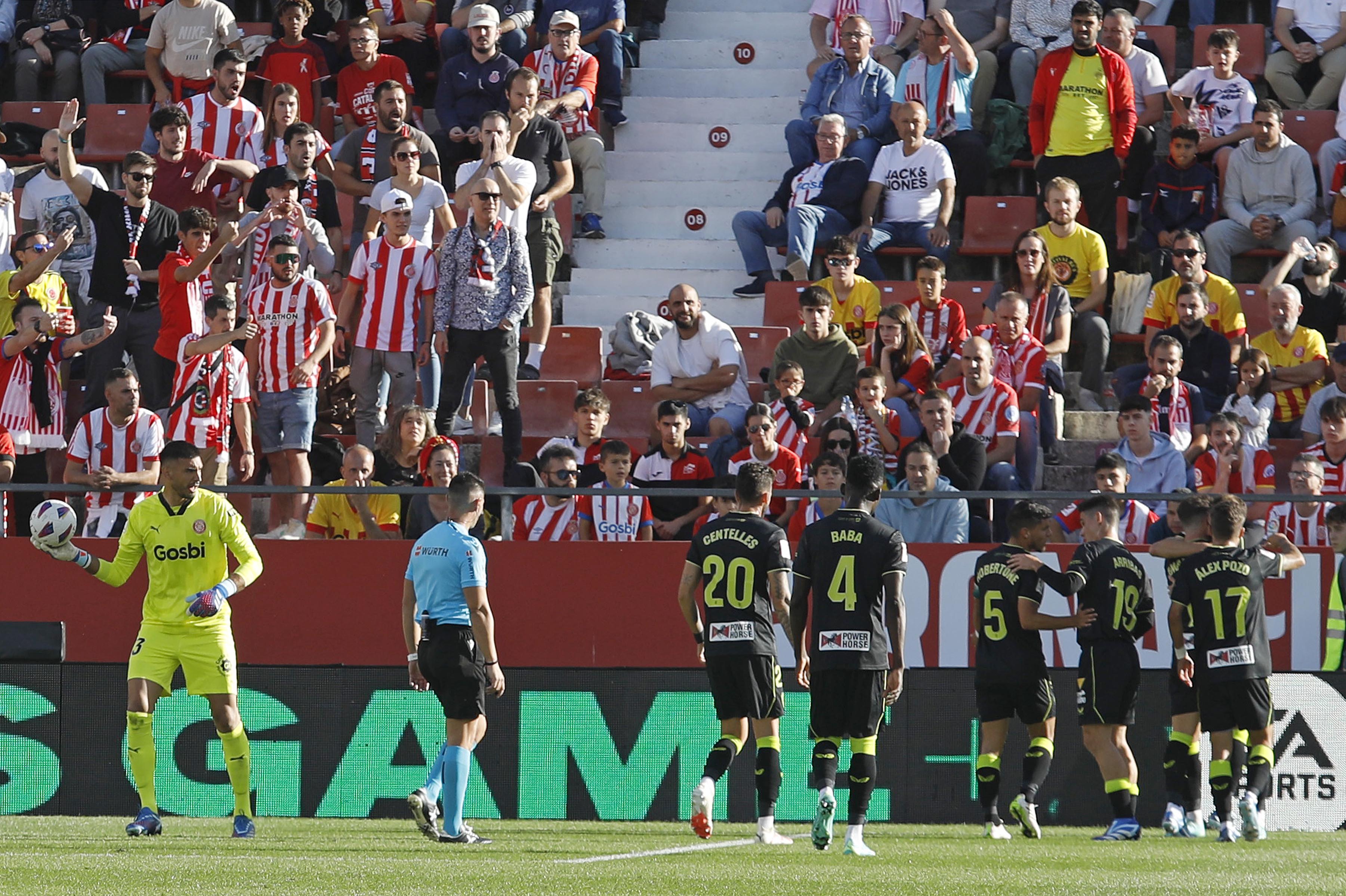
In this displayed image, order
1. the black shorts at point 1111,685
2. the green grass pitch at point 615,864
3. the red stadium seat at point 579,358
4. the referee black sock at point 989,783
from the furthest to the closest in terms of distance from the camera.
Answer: the red stadium seat at point 579,358, the referee black sock at point 989,783, the black shorts at point 1111,685, the green grass pitch at point 615,864

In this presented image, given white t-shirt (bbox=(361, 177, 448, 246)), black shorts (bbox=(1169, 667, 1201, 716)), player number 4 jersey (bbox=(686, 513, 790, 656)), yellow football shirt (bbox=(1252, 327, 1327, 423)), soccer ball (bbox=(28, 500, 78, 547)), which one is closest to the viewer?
player number 4 jersey (bbox=(686, 513, 790, 656))

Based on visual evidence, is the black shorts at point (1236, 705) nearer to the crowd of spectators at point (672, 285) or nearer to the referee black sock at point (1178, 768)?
the referee black sock at point (1178, 768)

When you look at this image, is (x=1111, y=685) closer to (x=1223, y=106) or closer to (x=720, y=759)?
(x=720, y=759)

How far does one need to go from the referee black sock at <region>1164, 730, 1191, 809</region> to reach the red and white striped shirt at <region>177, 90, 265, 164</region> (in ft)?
27.7

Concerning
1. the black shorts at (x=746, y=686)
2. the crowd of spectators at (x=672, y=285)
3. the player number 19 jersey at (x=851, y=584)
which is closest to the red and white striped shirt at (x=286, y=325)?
the crowd of spectators at (x=672, y=285)

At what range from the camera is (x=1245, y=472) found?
11672 millimetres

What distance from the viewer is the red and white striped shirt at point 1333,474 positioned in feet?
37.4

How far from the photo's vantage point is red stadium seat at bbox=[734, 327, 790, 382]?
44.4 feet

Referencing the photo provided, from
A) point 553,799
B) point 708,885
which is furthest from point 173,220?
point 708,885

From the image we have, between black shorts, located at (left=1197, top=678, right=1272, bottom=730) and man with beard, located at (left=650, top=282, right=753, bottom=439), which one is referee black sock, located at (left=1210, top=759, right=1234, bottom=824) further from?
man with beard, located at (left=650, top=282, right=753, bottom=439)

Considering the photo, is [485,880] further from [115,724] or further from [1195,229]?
[1195,229]

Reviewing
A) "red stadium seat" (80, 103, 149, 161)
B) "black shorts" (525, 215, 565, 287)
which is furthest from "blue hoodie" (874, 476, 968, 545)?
"red stadium seat" (80, 103, 149, 161)

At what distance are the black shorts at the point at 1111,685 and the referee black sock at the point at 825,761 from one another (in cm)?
182

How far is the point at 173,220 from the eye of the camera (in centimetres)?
1348
